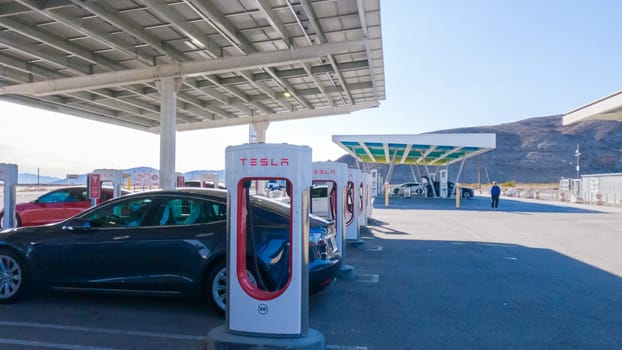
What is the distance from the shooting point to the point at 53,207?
12.2 m

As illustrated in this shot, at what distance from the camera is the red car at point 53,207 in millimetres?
12109

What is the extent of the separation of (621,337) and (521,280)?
2512 millimetres

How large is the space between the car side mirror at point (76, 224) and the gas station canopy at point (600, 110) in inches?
701

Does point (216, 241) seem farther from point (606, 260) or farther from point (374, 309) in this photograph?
point (606, 260)

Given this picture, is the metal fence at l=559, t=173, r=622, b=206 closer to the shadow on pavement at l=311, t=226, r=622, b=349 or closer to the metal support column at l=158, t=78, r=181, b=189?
the shadow on pavement at l=311, t=226, r=622, b=349

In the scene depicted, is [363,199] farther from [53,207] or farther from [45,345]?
[45,345]

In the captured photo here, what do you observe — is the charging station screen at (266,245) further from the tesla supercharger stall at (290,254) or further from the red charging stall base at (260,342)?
the red charging stall base at (260,342)

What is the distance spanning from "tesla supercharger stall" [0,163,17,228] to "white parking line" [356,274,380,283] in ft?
21.0

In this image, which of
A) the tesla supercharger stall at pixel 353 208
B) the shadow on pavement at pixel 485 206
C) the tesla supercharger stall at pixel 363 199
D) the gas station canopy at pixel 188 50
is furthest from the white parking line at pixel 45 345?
the shadow on pavement at pixel 485 206

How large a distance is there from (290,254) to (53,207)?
34.9ft

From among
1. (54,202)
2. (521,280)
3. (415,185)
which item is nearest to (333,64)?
(54,202)

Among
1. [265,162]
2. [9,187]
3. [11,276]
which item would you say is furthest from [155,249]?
[9,187]

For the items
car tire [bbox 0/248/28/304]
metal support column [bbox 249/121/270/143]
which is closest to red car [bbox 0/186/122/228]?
car tire [bbox 0/248/28/304]

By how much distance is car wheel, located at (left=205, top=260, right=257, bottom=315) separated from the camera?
16.9 ft
